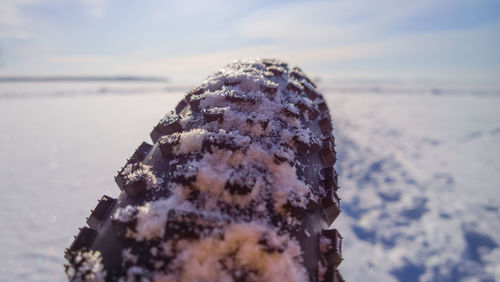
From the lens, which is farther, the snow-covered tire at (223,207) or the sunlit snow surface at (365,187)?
the sunlit snow surface at (365,187)

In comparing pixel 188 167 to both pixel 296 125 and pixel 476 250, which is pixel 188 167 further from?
pixel 476 250

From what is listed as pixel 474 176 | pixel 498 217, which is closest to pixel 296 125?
pixel 498 217

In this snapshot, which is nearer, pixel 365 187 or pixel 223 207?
pixel 223 207

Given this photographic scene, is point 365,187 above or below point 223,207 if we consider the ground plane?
above

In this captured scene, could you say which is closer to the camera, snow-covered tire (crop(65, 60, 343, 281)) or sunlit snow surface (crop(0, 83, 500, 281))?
snow-covered tire (crop(65, 60, 343, 281))
